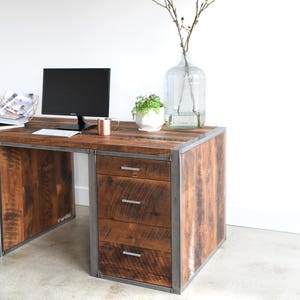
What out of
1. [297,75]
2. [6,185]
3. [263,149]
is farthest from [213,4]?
[6,185]

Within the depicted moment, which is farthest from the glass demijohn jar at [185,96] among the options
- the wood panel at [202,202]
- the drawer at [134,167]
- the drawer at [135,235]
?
the drawer at [135,235]

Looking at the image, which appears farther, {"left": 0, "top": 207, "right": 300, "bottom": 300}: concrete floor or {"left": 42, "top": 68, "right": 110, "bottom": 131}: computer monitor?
{"left": 42, "top": 68, "right": 110, "bottom": 131}: computer monitor

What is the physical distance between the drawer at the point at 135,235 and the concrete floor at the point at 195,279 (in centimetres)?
23

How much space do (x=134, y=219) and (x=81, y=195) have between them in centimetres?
144

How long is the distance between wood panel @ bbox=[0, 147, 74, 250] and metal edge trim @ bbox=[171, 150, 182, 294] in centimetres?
111

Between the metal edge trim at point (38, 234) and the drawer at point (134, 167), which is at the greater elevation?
the drawer at point (134, 167)

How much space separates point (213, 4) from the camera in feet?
11.1

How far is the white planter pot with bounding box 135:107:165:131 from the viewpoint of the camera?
304 centimetres

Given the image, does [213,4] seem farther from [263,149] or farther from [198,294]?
[198,294]

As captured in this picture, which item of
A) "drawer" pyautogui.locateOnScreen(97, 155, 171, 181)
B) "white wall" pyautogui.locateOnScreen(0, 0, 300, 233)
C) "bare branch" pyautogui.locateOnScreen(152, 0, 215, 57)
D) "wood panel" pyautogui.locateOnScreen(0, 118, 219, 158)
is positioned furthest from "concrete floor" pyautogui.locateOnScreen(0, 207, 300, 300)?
"bare branch" pyautogui.locateOnScreen(152, 0, 215, 57)

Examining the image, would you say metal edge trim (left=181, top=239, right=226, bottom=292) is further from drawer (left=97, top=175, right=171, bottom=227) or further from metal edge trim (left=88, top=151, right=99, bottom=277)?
metal edge trim (left=88, top=151, right=99, bottom=277)

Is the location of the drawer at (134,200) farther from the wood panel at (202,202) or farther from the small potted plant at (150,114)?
the small potted plant at (150,114)

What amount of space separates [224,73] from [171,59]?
0.38m

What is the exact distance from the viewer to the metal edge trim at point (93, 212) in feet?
9.04
